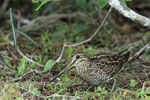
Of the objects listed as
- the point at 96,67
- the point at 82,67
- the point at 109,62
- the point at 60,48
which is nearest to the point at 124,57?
the point at 109,62

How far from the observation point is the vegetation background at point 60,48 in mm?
4143

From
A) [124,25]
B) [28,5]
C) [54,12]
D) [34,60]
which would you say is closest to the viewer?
[34,60]

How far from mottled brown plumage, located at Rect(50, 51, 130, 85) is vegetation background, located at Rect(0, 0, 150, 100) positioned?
18 centimetres

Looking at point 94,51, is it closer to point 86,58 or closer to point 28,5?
point 86,58

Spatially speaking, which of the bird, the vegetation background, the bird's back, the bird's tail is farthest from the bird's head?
the bird's tail

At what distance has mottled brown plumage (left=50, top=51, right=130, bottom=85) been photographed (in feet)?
14.6

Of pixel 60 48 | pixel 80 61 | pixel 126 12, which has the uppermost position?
pixel 126 12

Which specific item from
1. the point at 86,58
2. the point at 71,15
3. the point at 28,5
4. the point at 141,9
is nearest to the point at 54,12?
the point at 71,15

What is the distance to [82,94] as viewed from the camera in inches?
166

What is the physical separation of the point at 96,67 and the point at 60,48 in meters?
1.91

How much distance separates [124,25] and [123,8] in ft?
12.5

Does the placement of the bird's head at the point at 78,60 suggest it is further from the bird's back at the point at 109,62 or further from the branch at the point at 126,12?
the branch at the point at 126,12

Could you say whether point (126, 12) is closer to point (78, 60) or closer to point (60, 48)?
point (78, 60)

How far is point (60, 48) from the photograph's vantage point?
249 inches
